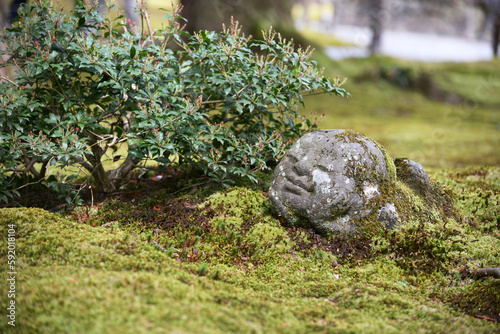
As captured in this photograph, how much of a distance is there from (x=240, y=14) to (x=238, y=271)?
1341 cm

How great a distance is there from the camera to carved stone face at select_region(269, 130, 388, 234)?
4.52 metres

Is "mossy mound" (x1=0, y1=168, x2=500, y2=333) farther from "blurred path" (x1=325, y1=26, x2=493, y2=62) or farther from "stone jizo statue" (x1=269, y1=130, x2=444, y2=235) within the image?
"blurred path" (x1=325, y1=26, x2=493, y2=62)

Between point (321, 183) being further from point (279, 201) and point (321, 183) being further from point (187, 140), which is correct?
point (187, 140)

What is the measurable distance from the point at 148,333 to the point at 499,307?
10.9 ft

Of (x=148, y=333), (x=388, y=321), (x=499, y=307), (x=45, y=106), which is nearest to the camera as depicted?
(x=148, y=333)

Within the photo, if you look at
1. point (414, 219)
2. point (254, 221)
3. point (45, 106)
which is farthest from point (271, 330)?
point (45, 106)

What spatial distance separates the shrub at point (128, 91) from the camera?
4555mm

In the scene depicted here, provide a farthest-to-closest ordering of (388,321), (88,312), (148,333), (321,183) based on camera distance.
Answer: (321,183), (388,321), (88,312), (148,333)

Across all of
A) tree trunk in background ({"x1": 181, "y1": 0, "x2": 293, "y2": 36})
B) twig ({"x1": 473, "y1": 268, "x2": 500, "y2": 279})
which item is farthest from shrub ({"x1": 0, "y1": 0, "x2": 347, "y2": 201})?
tree trunk in background ({"x1": 181, "y1": 0, "x2": 293, "y2": 36})

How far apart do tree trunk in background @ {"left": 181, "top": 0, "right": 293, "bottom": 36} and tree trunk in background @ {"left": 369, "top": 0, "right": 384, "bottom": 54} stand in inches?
313

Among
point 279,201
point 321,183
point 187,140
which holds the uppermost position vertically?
point 187,140

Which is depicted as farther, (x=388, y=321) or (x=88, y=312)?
(x=388, y=321)

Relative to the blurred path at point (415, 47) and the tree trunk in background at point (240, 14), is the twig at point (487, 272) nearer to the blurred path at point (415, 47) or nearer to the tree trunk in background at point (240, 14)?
the tree trunk in background at point (240, 14)

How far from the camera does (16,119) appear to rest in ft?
15.5
